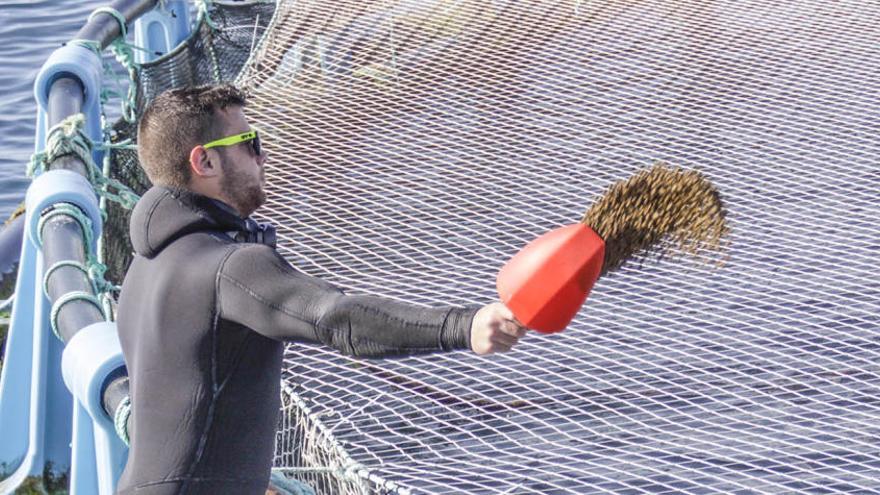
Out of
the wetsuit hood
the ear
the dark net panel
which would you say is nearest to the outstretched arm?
the wetsuit hood

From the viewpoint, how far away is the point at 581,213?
249 inches

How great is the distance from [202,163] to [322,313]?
1.83 feet

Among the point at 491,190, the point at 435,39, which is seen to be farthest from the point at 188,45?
the point at 491,190

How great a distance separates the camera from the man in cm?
253

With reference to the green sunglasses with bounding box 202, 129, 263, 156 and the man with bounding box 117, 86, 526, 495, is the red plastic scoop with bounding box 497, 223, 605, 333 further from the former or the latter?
the green sunglasses with bounding box 202, 129, 263, 156

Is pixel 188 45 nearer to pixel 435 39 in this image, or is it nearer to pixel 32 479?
pixel 435 39

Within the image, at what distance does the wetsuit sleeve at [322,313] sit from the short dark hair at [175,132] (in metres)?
0.33

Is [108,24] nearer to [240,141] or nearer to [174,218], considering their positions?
[240,141]

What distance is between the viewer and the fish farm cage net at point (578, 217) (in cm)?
507

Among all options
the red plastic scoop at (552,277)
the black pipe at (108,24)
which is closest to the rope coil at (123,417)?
the red plastic scoop at (552,277)

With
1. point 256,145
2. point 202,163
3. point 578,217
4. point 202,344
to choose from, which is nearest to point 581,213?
point 578,217

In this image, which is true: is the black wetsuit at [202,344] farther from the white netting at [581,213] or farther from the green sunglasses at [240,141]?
the white netting at [581,213]

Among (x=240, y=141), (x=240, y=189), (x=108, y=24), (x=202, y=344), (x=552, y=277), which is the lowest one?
(x=202, y=344)

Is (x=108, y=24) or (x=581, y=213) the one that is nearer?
(x=108, y=24)
